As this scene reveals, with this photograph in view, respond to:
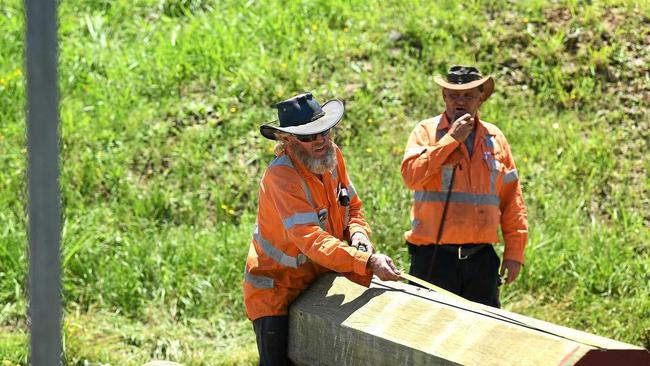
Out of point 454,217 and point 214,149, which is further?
point 214,149

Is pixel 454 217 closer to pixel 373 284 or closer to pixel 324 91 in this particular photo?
pixel 373 284

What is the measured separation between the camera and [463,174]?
6.26 m

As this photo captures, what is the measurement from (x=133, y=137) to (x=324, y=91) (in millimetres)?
1872

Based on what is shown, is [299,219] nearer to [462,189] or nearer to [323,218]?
[323,218]

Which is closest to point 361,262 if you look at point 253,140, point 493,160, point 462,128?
point 462,128

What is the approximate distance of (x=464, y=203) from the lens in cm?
627

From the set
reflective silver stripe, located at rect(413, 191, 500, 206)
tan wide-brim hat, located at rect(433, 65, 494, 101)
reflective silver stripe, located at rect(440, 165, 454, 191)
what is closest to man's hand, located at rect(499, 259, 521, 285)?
reflective silver stripe, located at rect(413, 191, 500, 206)

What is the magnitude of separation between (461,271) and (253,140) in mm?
4158

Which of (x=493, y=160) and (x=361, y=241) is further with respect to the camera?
(x=493, y=160)

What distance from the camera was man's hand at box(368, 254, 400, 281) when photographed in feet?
15.8

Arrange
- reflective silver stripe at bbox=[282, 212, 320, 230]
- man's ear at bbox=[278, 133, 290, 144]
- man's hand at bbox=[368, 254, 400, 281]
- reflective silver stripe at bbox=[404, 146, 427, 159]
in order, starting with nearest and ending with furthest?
man's hand at bbox=[368, 254, 400, 281] < reflective silver stripe at bbox=[282, 212, 320, 230] < man's ear at bbox=[278, 133, 290, 144] < reflective silver stripe at bbox=[404, 146, 427, 159]

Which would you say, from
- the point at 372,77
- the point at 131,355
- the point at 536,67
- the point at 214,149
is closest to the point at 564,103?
the point at 536,67

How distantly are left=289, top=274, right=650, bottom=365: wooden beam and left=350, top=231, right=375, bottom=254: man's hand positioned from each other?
169 mm

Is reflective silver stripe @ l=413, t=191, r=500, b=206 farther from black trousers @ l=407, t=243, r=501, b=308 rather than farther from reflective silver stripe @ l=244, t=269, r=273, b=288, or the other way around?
reflective silver stripe @ l=244, t=269, r=273, b=288
